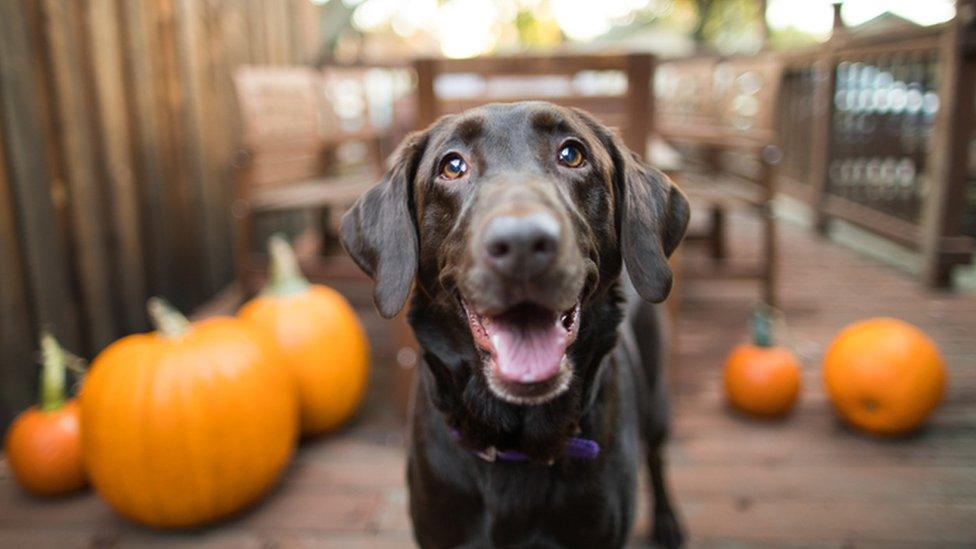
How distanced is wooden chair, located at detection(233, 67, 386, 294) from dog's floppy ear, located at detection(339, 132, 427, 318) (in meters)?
1.94

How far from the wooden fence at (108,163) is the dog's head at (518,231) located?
6.07 feet

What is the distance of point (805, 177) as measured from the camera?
7.30 metres

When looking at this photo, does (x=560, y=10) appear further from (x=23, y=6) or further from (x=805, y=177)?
(x=23, y=6)

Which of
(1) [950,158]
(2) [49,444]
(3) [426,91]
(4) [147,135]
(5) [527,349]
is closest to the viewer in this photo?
(5) [527,349]

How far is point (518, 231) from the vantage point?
1.20 metres

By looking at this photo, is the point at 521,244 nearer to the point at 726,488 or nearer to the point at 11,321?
the point at 726,488

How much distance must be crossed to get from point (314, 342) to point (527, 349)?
1740mm

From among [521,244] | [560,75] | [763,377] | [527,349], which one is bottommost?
[763,377]

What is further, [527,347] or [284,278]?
[284,278]

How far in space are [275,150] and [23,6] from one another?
4.66ft

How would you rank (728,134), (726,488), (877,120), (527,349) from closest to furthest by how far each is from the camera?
(527,349) → (726,488) → (728,134) → (877,120)

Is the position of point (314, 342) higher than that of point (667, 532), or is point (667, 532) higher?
point (314, 342)

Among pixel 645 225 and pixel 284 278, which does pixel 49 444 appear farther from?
pixel 645 225

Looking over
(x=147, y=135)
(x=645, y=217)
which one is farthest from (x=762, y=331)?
(x=147, y=135)
